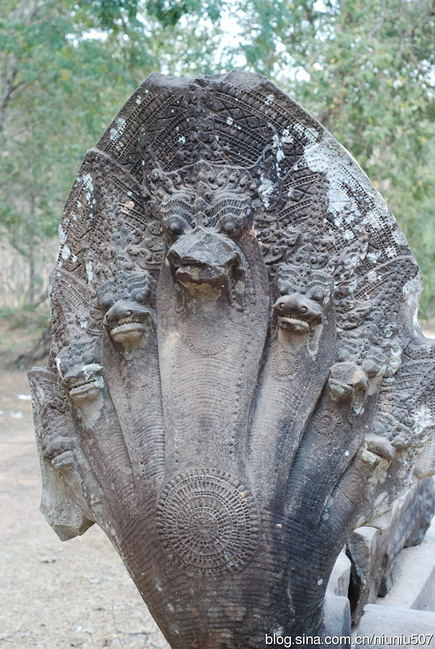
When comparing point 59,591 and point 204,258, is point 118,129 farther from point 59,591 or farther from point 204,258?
point 59,591

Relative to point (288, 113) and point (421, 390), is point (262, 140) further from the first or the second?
point (421, 390)

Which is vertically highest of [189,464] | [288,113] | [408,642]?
[288,113]

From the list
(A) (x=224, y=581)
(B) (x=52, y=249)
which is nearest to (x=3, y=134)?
(B) (x=52, y=249)

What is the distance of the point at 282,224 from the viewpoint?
6.19 feet

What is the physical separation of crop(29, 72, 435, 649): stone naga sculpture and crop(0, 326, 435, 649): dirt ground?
1.22 meters

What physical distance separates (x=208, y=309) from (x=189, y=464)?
15.3 inches

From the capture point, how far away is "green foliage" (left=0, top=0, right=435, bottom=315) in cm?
588

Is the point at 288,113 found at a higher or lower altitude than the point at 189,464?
higher

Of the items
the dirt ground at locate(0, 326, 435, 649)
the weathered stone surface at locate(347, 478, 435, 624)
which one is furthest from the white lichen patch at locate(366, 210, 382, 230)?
the dirt ground at locate(0, 326, 435, 649)

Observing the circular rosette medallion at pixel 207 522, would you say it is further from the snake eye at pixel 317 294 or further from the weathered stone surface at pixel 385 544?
the weathered stone surface at pixel 385 544

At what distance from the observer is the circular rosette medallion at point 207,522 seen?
1570 millimetres

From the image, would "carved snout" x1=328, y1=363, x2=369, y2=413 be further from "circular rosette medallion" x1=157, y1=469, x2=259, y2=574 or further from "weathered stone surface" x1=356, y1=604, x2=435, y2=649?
"weathered stone surface" x1=356, y1=604, x2=435, y2=649

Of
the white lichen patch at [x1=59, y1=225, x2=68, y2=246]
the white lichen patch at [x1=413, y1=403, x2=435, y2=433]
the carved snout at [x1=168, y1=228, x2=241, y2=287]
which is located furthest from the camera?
the white lichen patch at [x1=59, y1=225, x2=68, y2=246]

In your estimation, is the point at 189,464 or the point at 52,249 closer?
the point at 189,464
